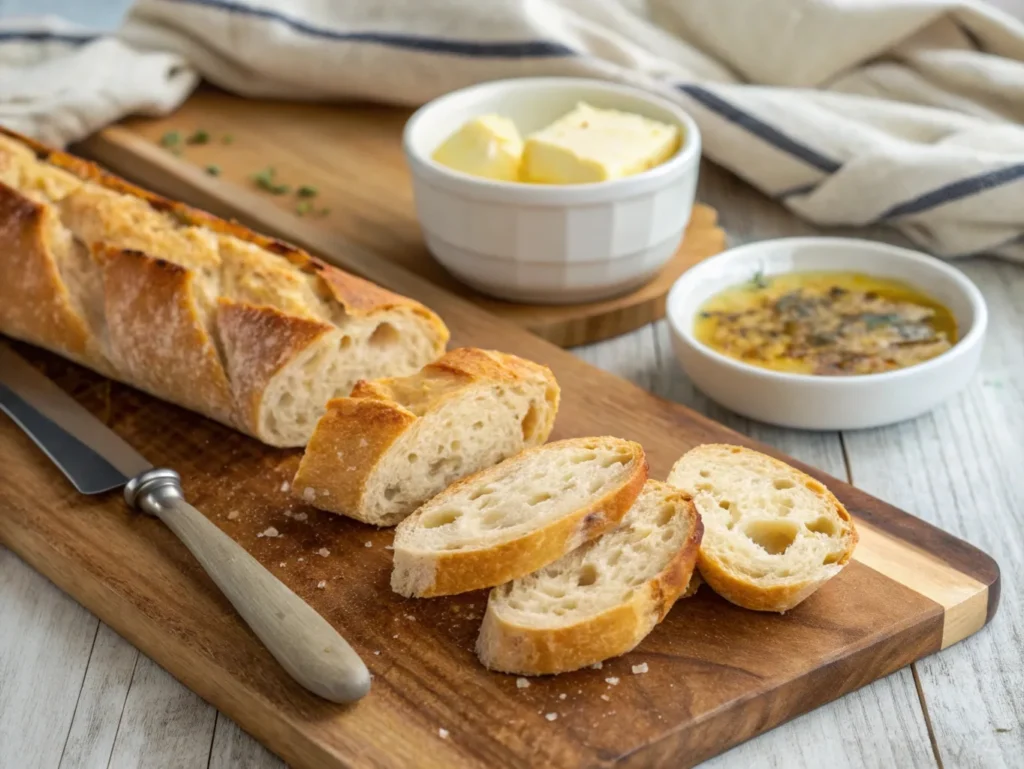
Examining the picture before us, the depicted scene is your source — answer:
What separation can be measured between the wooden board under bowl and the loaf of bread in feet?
2.25

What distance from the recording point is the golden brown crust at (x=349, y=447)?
2609mm

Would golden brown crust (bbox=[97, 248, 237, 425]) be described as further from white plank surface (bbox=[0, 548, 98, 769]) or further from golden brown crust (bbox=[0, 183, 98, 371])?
white plank surface (bbox=[0, 548, 98, 769])

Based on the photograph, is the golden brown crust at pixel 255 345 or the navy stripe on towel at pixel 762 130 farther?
the navy stripe on towel at pixel 762 130

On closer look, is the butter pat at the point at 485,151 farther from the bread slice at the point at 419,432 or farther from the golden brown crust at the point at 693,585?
the golden brown crust at the point at 693,585

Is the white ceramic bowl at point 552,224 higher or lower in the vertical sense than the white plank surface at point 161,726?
higher

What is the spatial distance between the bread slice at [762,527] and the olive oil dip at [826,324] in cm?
55

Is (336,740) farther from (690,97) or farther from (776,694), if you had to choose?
(690,97)

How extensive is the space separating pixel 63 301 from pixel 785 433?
1.88m

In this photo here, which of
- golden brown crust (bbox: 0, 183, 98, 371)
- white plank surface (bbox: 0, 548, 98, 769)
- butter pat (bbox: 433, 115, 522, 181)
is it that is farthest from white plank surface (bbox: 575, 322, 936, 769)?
golden brown crust (bbox: 0, 183, 98, 371)

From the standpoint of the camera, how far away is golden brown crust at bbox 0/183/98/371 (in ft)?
10.5

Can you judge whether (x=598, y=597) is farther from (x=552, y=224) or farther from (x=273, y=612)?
(x=552, y=224)

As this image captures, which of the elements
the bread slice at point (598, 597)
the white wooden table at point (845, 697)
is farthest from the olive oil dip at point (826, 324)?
the bread slice at point (598, 597)

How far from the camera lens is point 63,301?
3184 millimetres

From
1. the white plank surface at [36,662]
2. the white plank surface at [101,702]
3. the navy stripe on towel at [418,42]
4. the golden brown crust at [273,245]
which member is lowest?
the white plank surface at [36,662]
